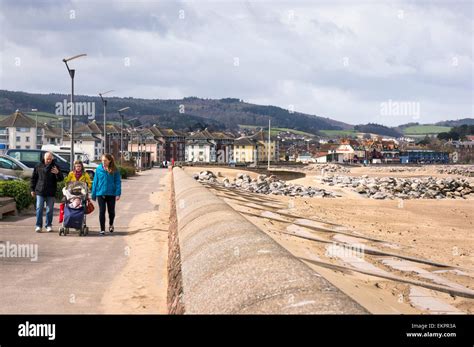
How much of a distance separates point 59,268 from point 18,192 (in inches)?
367

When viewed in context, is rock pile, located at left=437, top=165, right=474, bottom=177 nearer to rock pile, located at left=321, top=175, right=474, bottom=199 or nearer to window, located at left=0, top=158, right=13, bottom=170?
rock pile, located at left=321, top=175, right=474, bottom=199

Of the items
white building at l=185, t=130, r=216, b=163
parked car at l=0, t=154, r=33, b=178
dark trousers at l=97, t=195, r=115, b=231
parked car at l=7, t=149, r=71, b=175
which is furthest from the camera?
white building at l=185, t=130, r=216, b=163

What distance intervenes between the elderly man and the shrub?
12.6 ft

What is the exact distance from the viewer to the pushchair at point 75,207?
14.4 metres

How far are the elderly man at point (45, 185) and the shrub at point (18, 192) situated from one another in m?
3.85

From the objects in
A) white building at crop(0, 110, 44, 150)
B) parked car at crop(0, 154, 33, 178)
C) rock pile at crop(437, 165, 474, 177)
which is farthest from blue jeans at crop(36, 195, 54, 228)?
white building at crop(0, 110, 44, 150)

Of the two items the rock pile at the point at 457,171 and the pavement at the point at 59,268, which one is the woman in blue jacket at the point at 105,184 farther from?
the rock pile at the point at 457,171

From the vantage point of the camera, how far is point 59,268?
1057 centimetres

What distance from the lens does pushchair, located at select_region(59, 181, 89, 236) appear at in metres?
14.4
